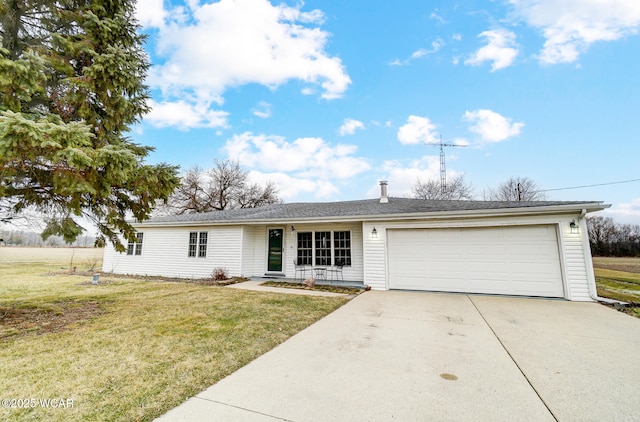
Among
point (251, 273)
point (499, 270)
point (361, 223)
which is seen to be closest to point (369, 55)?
point (361, 223)

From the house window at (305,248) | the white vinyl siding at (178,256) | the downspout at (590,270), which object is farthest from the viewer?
the white vinyl siding at (178,256)

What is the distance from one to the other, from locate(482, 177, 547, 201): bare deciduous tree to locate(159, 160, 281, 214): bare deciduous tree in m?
24.5

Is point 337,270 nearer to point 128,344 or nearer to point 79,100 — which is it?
point 128,344

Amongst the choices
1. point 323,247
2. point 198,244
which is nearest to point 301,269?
point 323,247

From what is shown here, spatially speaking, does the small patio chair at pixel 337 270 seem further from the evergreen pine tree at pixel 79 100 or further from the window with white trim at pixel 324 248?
the evergreen pine tree at pixel 79 100

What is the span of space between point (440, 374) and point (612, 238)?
127 feet

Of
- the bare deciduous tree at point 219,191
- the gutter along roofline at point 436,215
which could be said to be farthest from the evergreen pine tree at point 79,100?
the bare deciduous tree at point 219,191

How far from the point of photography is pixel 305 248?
10.9 meters

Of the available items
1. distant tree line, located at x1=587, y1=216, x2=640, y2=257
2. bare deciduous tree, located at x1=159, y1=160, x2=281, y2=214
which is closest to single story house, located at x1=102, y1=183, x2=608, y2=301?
bare deciduous tree, located at x1=159, y1=160, x2=281, y2=214

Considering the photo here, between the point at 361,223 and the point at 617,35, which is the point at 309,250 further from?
the point at 617,35

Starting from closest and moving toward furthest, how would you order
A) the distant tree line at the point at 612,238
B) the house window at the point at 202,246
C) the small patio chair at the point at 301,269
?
the small patio chair at the point at 301,269, the house window at the point at 202,246, the distant tree line at the point at 612,238

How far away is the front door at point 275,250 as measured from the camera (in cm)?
1132

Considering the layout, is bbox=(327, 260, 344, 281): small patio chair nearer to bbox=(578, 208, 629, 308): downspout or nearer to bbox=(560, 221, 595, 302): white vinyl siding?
bbox=(560, 221, 595, 302): white vinyl siding

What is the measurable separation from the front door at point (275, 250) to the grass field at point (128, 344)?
13.1 feet
